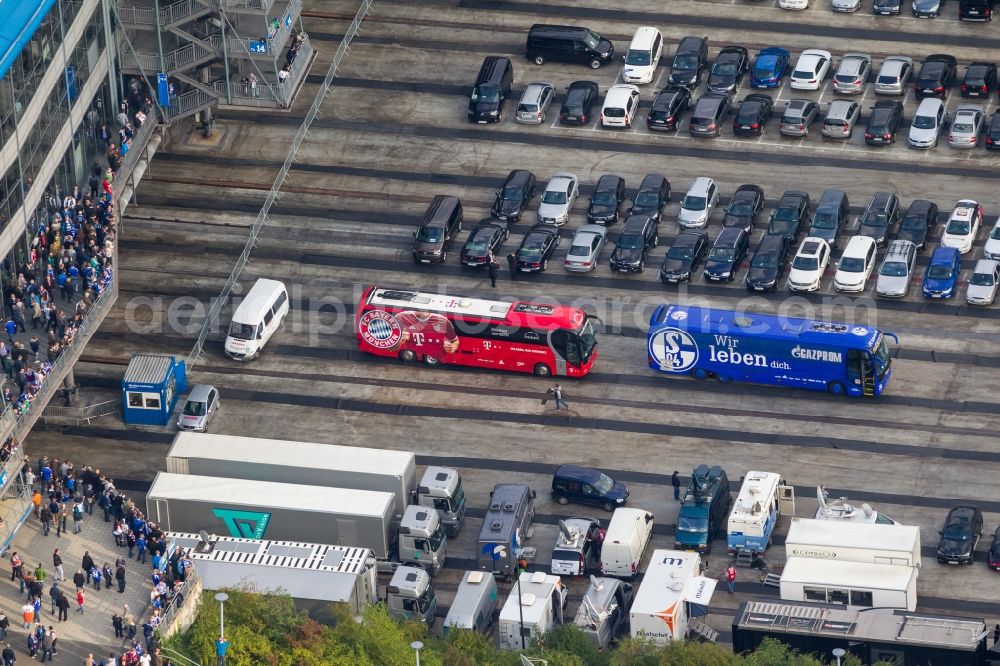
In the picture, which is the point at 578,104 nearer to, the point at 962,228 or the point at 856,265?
the point at 856,265

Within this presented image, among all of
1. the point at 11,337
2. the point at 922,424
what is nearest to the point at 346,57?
the point at 11,337

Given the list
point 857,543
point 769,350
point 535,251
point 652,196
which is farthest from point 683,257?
point 857,543

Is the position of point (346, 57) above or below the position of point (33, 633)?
above

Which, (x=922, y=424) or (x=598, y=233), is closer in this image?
(x=922, y=424)

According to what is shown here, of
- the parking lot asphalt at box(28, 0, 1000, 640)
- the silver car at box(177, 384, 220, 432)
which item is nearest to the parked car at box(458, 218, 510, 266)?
the parking lot asphalt at box(28, 0, 1000, 640)

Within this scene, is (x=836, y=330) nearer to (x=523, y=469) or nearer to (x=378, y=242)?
(x=523, y=469)

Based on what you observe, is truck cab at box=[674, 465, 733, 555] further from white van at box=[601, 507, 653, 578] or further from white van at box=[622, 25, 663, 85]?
white van at box=[622, 25, 663, 85]


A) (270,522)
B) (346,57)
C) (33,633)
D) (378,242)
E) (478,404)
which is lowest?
(33,633)
